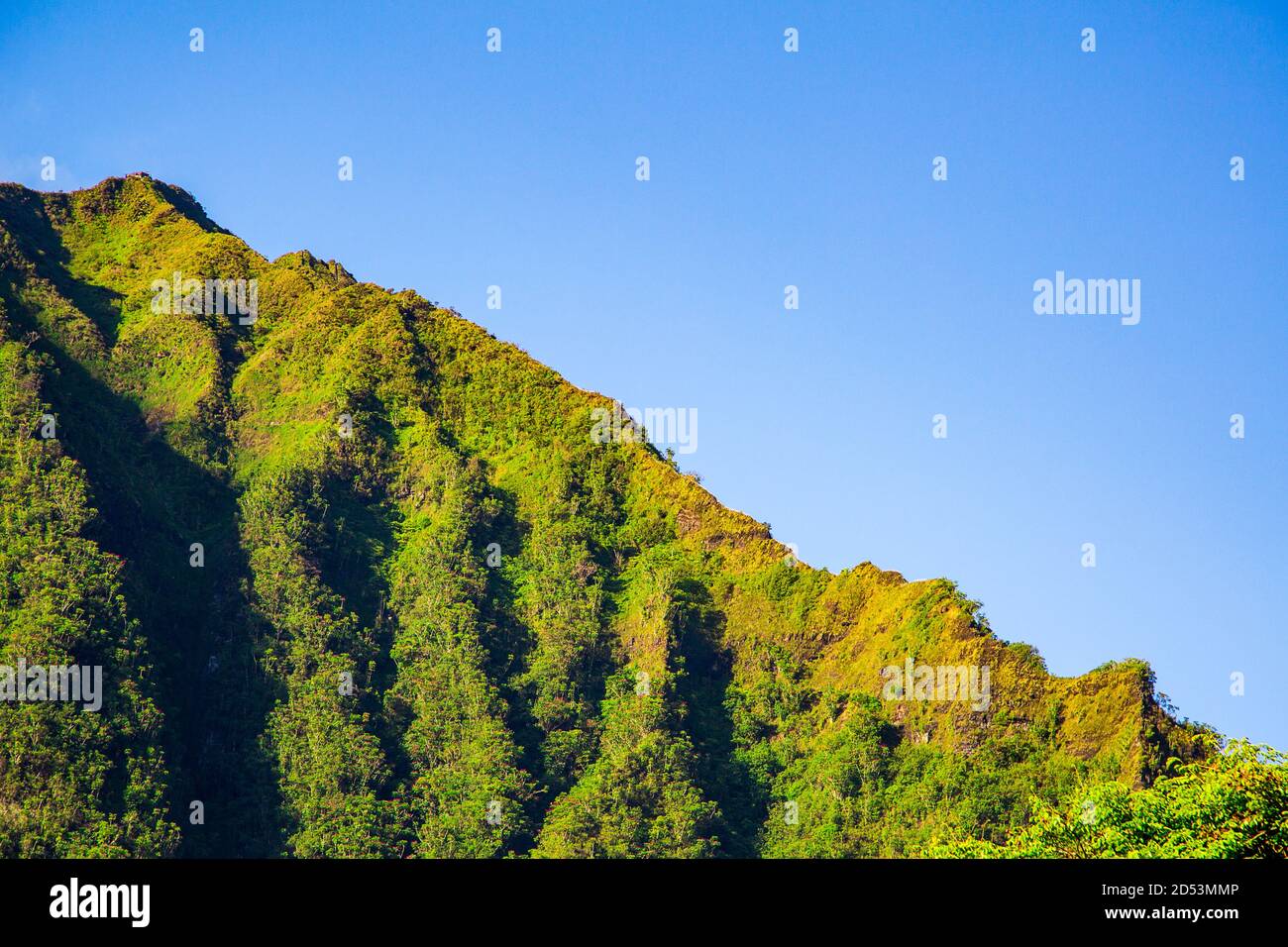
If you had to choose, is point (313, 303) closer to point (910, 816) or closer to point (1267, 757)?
point (910, 816)

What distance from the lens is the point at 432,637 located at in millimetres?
66875

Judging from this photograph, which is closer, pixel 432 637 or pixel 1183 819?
pixel 1183 819

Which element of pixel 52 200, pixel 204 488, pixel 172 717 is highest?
pixel 52 200

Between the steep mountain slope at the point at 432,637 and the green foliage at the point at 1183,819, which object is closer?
the green foliage at the point at 1183,819

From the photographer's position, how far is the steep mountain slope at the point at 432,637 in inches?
2343

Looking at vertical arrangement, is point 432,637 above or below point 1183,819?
above

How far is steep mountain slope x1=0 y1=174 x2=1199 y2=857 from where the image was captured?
59.5 m

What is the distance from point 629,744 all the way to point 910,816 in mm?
10427

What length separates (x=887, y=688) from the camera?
6488 cm

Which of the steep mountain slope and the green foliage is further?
the steep mountain slope
